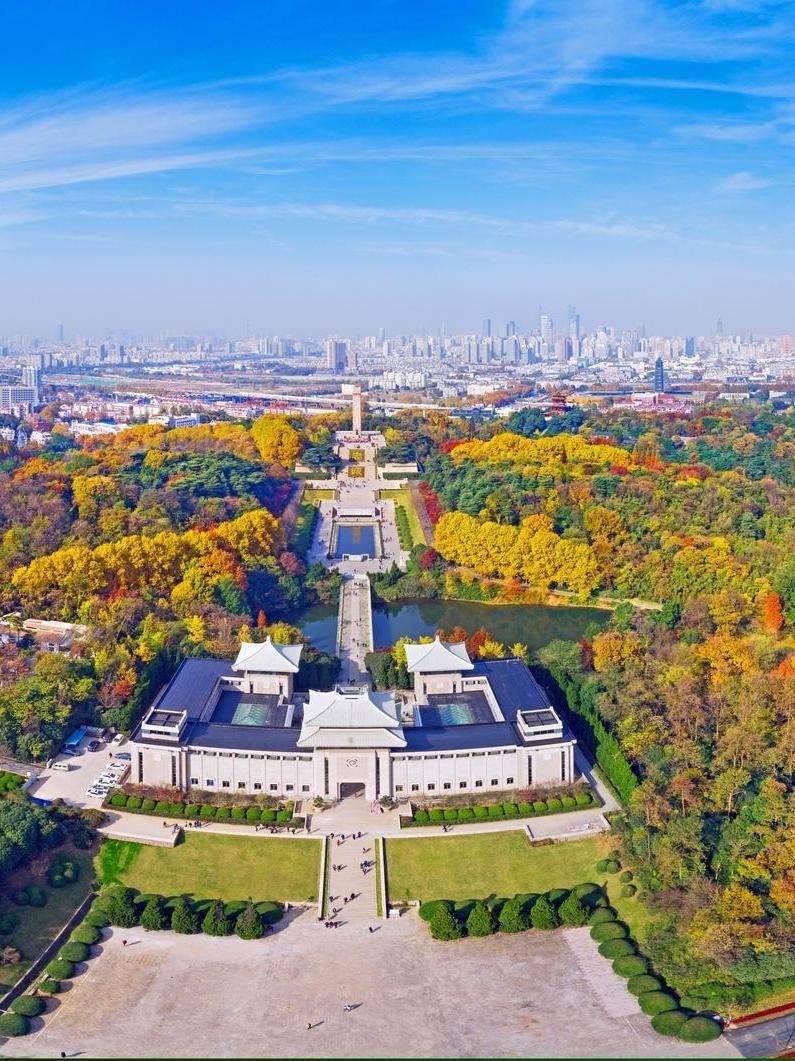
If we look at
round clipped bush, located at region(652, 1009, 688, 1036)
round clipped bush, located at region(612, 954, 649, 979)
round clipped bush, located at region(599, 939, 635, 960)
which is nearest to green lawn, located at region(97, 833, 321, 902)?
round clipped bush, located at region(599, 939, 635, 960)

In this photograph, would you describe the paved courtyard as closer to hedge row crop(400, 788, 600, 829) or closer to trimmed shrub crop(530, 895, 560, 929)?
trimmed shrub crop(530, 895, 560, 929)

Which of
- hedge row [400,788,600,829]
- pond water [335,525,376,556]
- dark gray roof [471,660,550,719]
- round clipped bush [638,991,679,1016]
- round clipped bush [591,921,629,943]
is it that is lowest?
round clipped bush [638,991,679,1016]

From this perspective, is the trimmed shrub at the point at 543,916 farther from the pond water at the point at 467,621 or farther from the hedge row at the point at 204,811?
the pond water at the point at 467,621

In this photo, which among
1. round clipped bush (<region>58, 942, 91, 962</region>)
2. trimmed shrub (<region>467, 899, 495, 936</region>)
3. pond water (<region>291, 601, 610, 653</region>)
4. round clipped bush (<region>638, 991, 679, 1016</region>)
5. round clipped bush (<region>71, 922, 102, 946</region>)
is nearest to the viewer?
round clipped bush (<region>638, 991, 679, 1016</region>)

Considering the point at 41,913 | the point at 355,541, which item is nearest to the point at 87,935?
the point at 41,913

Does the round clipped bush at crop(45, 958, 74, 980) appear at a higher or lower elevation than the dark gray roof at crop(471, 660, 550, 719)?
lower

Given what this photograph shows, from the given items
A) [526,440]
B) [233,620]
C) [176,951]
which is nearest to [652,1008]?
[176,951]
